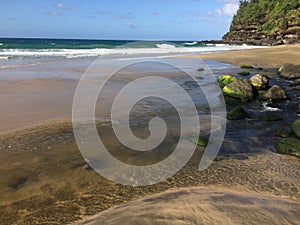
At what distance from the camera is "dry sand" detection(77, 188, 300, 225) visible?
270 centimetres

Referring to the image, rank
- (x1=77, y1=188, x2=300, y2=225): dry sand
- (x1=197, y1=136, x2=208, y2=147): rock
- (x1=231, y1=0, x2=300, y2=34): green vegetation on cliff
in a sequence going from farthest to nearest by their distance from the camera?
1. (x1=231, y1=0, x2=300, y2=34): green vegetation on cliff
2. (x1=197, y1=136, x2=208, y2=147): rock
3. (x1=77, y1=188, x2=300, y2=225): dry sand

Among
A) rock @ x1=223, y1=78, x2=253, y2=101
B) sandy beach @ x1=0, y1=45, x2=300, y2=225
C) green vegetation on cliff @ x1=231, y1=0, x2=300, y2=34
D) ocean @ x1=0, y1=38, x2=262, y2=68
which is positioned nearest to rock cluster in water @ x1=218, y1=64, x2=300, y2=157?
rock @ x1=223, y1=78, x2=253, y2=101

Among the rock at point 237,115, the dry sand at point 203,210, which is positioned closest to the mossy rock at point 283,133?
the rock at point 237,115

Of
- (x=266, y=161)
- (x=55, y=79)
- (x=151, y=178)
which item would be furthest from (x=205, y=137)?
(x=55, y=79)

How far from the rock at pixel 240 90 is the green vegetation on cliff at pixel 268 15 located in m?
53.8

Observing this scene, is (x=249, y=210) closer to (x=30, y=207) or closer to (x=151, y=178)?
(x=151, y=178)

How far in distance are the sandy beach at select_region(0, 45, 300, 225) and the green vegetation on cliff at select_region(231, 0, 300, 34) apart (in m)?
59.3

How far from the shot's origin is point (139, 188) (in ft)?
12.6

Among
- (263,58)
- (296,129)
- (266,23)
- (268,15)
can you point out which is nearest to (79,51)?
(263,58)

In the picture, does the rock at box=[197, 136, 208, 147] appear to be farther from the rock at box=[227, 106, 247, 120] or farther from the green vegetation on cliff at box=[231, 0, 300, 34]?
the green vegetation on cliff at box=[231, 0, 300, 34]

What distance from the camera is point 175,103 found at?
849cm

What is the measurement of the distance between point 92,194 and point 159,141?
217 centimetres

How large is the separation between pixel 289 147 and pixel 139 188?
3.02 metres

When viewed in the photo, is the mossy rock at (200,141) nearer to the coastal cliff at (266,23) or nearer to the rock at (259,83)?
the rock at (259,83)
